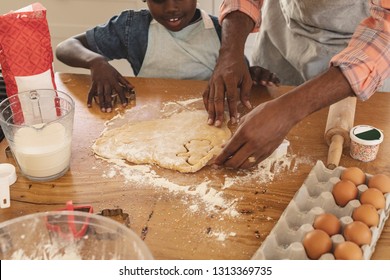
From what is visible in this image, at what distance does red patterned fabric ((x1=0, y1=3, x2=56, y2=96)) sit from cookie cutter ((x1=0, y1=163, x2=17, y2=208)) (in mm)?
237

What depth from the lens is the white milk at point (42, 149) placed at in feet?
3.78

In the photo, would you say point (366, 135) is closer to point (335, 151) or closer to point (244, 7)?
point (335, 151)

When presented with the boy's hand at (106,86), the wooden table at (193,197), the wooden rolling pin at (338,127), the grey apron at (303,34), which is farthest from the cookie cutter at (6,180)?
the grey apron at (303,34)

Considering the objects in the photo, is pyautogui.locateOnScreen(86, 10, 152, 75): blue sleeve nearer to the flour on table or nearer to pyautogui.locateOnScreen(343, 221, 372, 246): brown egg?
the flour on table

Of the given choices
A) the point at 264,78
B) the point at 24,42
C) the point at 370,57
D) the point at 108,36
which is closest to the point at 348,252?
the point at 370,57

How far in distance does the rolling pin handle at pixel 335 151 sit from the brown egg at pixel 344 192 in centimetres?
12

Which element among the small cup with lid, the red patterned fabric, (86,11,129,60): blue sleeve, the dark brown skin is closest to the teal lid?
the small cup with lid

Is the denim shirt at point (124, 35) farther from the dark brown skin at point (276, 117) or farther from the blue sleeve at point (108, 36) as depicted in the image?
the dark brown skin at point (276, 117)

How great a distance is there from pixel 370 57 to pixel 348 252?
55cm

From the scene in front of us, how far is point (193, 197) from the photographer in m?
1.12

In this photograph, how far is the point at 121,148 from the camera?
130 cm

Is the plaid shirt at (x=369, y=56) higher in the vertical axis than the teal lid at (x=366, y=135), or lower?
higher

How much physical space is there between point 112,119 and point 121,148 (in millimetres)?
184
